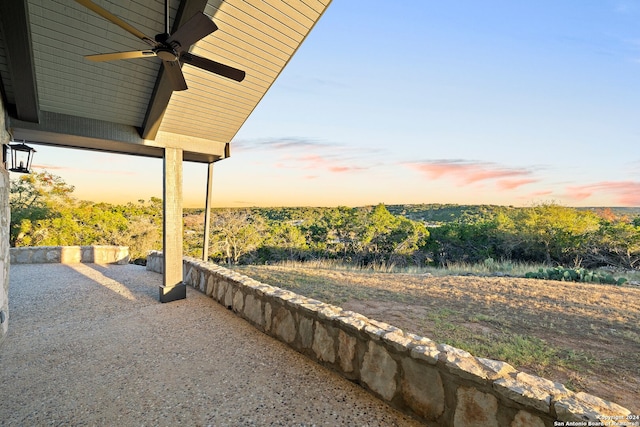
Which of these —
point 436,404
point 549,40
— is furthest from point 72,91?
point 549,40

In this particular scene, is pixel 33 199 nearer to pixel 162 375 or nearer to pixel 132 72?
pixel 132 72

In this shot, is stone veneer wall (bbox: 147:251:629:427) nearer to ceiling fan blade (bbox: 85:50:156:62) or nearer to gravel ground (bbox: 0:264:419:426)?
gravel ground (bbox: 0:264:419:426)

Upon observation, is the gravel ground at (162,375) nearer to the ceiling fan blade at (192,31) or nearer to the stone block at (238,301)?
the stone block at (238,301)

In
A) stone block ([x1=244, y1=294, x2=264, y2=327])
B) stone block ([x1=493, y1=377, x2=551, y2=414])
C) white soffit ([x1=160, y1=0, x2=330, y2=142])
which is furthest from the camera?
stone block ([x1=244, y1=294, x2=264, y2=327])

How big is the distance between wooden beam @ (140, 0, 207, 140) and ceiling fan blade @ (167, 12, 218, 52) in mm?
500

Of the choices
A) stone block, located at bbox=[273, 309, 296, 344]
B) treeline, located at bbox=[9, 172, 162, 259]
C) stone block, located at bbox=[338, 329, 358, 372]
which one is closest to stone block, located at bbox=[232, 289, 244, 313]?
stone block, located at bbox=[273, 309, 296, 344]

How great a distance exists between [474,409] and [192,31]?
10.5ft

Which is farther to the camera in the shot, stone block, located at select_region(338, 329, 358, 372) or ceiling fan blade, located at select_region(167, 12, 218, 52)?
stone block, located at select_region(338, 329, 358, 372)

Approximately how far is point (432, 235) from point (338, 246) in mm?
5136

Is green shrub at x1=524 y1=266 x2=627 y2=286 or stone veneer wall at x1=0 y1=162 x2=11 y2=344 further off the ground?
stone veneer wall at x1=0 y1=162 x2=11 y2=344

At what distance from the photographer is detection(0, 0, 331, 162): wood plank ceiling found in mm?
2578

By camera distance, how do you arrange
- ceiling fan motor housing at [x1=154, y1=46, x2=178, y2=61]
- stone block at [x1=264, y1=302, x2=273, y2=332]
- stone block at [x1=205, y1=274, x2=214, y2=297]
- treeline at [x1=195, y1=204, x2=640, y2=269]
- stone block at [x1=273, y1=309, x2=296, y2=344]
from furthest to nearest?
treeline at [x1=195, y1=204, x2=640, y2=269]
stone block at [x1=205, y1=274, x2=214, y2=297]
stone block at [x1=264, y1=302, x2=273, y2=332]
stone block at [x1=273, y1=309, x2=296, y2=344]
ceiling fan motor housing at [x1=154, y1=46, x2=178, y2=61]

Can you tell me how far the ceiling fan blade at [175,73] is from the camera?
2.45 metres

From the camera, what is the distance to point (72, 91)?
3.45 metres
